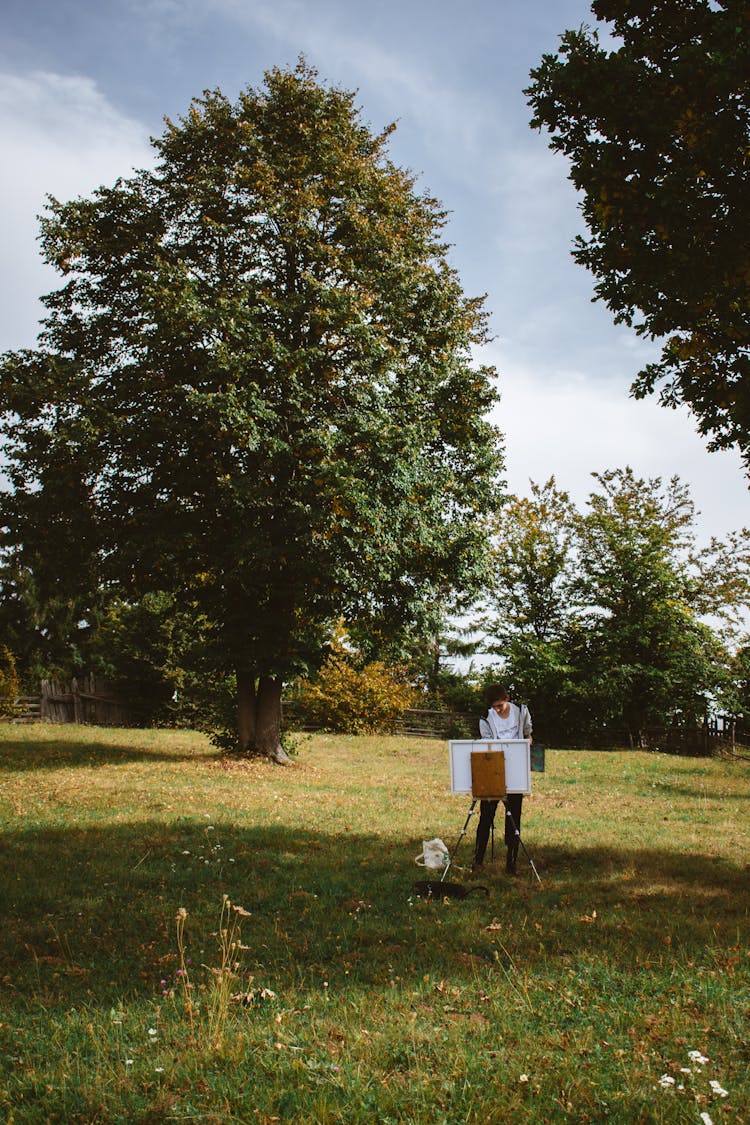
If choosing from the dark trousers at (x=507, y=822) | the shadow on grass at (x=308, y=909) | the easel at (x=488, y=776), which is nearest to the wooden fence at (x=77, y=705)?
the shadow on grass at (x=308, y=909)

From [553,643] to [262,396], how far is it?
21.8 m

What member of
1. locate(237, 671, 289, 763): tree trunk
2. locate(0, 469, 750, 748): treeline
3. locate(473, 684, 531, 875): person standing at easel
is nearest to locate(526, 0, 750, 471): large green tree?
locate(473, 684, 531, 875): person standing at easel

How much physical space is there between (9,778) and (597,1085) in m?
12.9

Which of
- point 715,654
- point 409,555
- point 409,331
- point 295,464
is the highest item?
point 409,331

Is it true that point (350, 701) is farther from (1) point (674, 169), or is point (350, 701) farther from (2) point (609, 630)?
(1) point (674, 169)

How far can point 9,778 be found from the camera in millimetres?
13883

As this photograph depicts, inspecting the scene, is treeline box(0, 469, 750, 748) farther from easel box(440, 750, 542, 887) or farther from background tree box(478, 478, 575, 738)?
easel box(440, 750, 542, 887)

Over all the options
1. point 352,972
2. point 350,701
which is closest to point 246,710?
point 352,972

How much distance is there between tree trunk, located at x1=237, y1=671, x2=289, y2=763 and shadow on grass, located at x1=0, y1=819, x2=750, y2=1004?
848 centimetres

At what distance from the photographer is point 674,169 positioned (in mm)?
7633

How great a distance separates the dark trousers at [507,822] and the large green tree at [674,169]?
4.61 m

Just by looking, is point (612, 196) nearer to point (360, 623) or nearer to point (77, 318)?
point (360, 623)

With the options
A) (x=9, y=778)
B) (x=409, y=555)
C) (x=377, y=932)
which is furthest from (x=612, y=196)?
(x=9, y=778)

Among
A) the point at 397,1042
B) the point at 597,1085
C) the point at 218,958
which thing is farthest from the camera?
the point at 218,958
